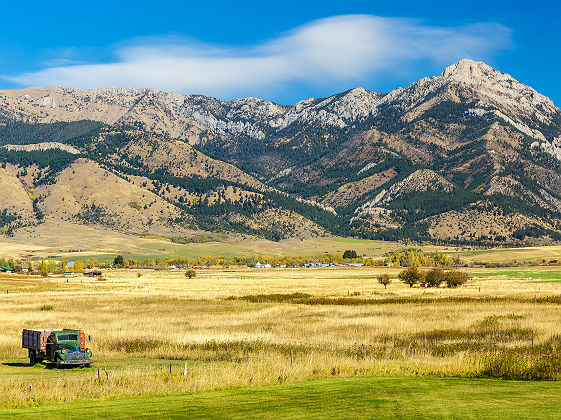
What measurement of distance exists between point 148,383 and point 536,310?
51109 mm

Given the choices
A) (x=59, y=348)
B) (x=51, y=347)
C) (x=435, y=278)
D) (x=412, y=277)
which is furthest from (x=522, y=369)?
(x=412, y=277)

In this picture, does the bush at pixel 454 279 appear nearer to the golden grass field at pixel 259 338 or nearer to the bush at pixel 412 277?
the bush at pixel 412 277

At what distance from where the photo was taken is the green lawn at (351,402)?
22344 millimetres

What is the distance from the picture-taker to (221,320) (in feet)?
210

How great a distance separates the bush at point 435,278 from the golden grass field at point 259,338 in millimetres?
32094

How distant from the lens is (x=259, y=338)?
49969mm

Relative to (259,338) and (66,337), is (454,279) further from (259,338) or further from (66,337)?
(66,337)

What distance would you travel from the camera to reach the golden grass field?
31.4 meters

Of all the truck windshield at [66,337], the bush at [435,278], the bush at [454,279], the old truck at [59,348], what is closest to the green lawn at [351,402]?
the old truck at [59,348]

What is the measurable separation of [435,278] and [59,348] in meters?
99.1

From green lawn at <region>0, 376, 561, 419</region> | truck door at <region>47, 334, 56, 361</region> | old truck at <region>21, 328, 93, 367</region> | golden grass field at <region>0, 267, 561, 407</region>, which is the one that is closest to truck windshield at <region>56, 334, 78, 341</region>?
old truck at <region>21, 328, 93, 367</region>

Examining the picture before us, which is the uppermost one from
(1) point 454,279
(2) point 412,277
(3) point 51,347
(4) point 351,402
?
(4) point 351,402

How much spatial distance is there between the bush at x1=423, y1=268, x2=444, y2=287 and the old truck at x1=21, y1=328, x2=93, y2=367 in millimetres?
96817

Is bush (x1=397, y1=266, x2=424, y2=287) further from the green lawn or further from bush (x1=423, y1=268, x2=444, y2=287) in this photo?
the green lawn
